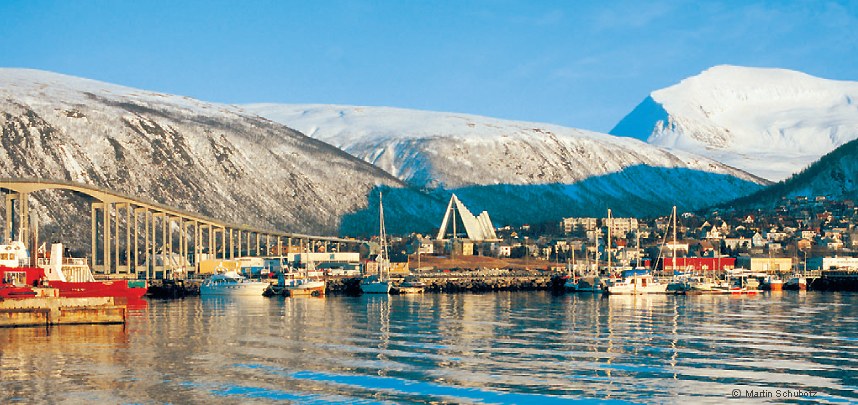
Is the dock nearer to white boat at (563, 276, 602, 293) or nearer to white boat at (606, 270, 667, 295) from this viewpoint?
white boat at (606, 270, 667, 295)

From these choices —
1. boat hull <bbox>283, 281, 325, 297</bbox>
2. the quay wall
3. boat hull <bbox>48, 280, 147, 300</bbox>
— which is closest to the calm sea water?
the quay wall

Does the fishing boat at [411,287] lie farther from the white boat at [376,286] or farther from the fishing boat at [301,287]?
the fishing boat at [301,287]

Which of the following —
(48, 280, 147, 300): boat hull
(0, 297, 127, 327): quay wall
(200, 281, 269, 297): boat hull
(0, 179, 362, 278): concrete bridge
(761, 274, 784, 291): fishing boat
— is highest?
(0, 179, 362, 278): concrete bridge

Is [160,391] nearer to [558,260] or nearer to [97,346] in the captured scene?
[97,346]

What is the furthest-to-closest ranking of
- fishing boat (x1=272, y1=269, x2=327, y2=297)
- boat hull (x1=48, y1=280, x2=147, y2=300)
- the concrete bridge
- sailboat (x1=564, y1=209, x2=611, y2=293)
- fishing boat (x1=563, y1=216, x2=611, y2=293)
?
the concrete bridge, sailboat (x1=564, y1=209, x2=611, y2=293), fishing boat (x1=563, y1=216, x2=611, y2=293), fishing boat (x1=272, y1=269, x2=327, y2=297), boat hull (x1=48, y1=280, x2=147, y2=300)

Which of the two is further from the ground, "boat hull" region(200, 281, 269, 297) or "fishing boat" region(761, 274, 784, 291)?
"boat hull" region(200, 281, 269, 297)

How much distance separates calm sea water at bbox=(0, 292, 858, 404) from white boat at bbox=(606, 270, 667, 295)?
3592 centimetres

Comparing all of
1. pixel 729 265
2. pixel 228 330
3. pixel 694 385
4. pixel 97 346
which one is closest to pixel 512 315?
pixel 228 330

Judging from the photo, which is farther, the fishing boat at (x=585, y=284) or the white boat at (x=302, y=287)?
the fishing boat at (x=585, y=284)

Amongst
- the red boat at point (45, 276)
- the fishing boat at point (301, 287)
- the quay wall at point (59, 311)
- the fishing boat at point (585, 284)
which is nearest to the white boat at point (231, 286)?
the fishing boat at point (301, 287)

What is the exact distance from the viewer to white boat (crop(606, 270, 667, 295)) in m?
110

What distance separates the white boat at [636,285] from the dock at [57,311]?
56916 millimetres

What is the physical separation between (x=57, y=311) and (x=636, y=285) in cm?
6338

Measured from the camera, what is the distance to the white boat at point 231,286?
355 feet
